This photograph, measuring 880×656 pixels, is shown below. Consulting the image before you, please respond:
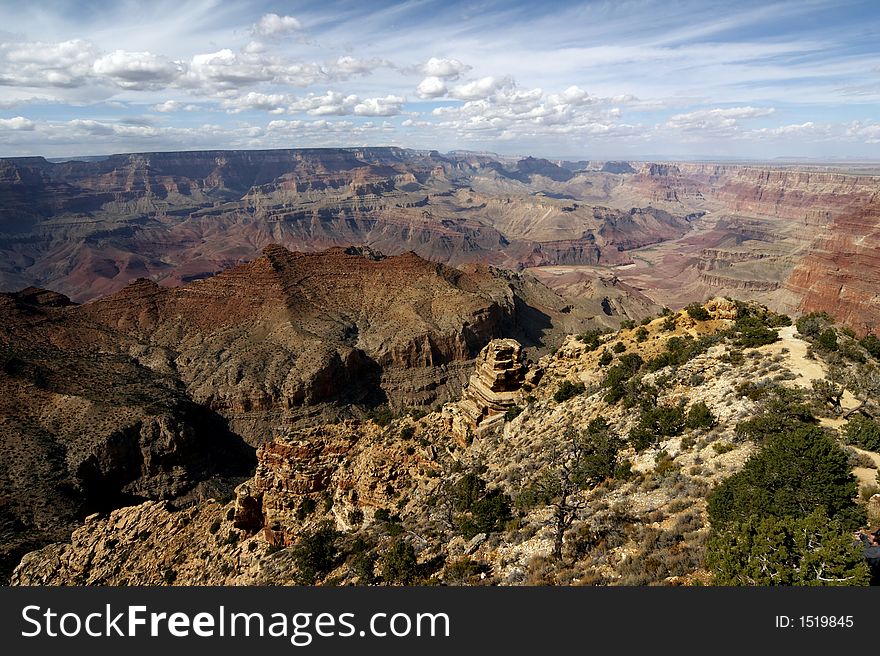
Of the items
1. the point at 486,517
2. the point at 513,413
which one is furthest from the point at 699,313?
the point at 486,517

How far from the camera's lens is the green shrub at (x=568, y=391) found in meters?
32.2

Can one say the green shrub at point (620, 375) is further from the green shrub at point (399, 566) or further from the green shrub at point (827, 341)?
the green shrub at point (399, 566)

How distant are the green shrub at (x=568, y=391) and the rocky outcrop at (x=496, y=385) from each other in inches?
119

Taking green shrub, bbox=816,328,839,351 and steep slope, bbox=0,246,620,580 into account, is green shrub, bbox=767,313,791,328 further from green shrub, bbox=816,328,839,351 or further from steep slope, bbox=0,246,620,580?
steep slope, bbox=0,246,620,580

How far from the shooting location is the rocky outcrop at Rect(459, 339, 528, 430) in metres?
33.4

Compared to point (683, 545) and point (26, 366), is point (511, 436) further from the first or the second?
point (26, 366)

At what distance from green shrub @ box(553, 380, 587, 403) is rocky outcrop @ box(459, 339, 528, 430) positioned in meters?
3.02

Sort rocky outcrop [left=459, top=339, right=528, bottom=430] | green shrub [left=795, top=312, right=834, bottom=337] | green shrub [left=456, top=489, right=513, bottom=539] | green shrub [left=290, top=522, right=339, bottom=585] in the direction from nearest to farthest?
green shrub [left=456, top=489, right=513, bottom=539], green shrub [left=290, top=522, right=339, bottom=585], green shrub [left=795, top=312, right=834, bottom=337], rocky outcrop [left=459, top=339, right=528, bottom=430]

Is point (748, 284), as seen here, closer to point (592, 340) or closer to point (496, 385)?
point (592, 340)

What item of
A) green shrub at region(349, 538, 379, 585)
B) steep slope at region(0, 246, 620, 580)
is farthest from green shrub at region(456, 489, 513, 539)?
steep slope at region(0, 246, 620, 580)

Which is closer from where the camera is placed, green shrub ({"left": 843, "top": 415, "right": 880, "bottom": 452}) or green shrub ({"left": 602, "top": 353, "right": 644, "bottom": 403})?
green shrub ({"left": 843, "top": 415, "right": 880, "bottom": 452})

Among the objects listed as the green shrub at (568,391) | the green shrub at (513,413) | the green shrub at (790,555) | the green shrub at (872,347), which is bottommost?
the green shrub at (513,413)

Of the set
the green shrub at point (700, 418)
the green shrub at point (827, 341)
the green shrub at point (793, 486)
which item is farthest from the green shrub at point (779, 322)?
the green shrub at point (793, 486)

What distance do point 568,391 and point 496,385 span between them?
515cm
